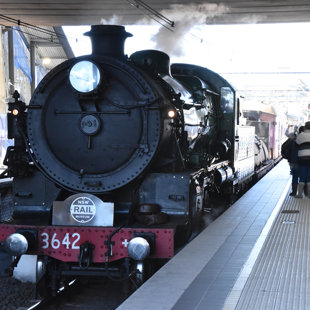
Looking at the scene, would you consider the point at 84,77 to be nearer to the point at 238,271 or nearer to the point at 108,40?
the point at 108,40

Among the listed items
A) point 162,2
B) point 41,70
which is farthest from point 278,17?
point 41,70

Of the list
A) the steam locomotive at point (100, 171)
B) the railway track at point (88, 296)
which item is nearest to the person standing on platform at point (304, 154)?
the steam locomotive at point (100, 171)

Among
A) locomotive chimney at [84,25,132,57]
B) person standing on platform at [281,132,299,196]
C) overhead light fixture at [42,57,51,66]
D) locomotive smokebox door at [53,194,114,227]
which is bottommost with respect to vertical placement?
locomotive smokebox door at [53,194,114,227]

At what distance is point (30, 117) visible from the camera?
20.3 feet

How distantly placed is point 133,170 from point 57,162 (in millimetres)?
925

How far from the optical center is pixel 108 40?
6152mm

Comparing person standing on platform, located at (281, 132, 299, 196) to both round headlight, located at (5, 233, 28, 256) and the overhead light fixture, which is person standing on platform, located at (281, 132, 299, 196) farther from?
the overhead light fixture

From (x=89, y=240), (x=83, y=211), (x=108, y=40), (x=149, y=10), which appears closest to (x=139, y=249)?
(x=89, y=240)

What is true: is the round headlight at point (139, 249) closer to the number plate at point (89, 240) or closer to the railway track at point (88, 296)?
the number plate at point (89, 240)

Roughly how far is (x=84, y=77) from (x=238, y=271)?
2.65 meters

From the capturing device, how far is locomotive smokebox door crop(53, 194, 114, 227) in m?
5.66

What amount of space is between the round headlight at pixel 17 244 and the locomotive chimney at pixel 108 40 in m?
2.31

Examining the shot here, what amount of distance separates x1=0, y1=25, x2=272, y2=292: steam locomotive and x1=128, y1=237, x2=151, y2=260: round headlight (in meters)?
0.01

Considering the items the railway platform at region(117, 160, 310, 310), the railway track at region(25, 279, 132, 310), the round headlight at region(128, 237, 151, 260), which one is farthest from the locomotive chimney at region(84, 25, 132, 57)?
the railway track at region(25, 279, 132, 310)
